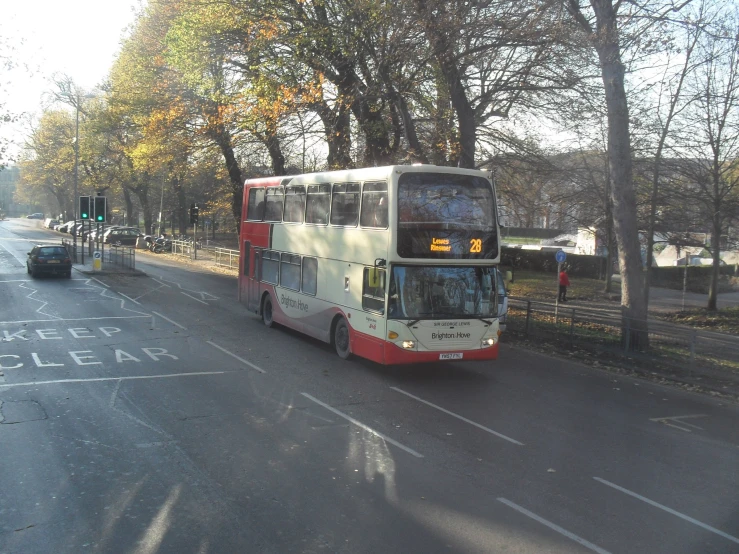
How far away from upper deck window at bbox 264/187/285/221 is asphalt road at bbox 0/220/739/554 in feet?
14.2

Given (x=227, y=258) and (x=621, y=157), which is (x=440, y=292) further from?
(x=227, y=258)

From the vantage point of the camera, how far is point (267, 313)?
62.4ft

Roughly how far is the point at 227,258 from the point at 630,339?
3001 centimetres

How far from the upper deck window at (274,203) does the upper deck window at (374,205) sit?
482cm

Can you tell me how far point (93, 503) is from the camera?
6504 mm

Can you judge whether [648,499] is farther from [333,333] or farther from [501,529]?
[333,333]

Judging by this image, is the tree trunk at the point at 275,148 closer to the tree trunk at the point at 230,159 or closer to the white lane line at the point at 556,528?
the tree trunk at the point at 230,159

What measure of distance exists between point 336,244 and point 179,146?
70.9 ft

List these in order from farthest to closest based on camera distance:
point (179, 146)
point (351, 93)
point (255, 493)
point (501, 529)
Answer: point (179, 146) < point (351, 93) < point (255, 493) < point (501, 529)

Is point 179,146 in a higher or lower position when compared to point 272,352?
higher

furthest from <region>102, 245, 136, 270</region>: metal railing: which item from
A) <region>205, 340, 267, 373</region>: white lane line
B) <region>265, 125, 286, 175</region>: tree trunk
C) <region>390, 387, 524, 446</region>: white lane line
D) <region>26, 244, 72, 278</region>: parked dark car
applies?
<region>390, 387, 524, 446</region>: white lane line

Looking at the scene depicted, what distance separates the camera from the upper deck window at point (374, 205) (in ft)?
41.8

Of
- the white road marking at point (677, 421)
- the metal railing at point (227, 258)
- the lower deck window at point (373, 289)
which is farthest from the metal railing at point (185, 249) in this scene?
the white road marking at point (677, 421)

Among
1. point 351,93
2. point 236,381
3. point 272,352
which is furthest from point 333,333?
point 351,93
